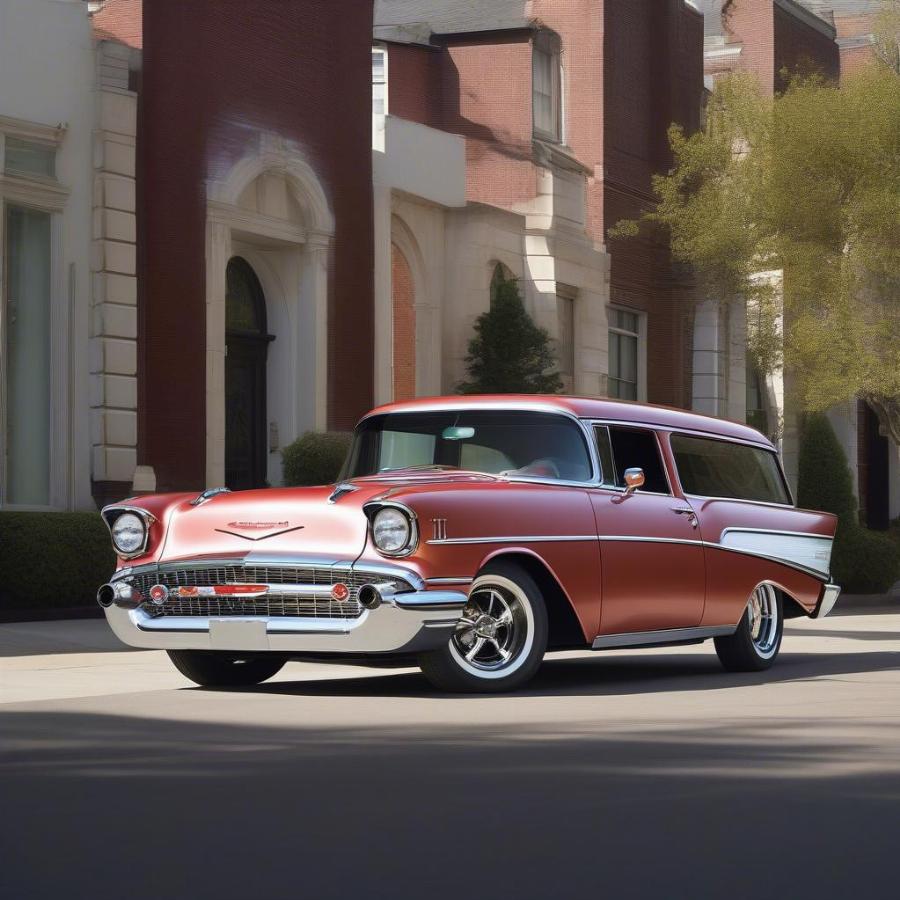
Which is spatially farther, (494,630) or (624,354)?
(624,354)

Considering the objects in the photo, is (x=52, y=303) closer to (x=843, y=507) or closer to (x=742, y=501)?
(x=742, y=501)

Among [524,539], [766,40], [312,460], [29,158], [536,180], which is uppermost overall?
[766,40]

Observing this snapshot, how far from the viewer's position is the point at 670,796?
684cm

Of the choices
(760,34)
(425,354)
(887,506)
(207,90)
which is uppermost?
(760,34)

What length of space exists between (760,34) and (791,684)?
30.8 metres

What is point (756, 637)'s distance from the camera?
1312cm

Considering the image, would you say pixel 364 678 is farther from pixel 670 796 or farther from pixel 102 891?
pixel 102 891

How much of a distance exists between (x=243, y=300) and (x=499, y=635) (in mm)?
14949

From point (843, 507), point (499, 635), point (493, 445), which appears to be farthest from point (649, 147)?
point (499, 635)

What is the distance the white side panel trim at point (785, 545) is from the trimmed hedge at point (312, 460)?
998 centimetres

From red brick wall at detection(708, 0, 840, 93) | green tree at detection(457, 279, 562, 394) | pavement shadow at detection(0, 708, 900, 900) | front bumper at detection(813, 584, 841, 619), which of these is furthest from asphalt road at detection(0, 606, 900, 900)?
red brick wall at detection(708, 0, 840, 93)

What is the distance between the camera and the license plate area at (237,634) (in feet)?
33.8

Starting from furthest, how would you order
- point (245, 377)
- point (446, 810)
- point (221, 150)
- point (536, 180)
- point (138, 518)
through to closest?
point (536, 180), point (245, 377), point (221, 150), point (138, 518), point (446, 810)

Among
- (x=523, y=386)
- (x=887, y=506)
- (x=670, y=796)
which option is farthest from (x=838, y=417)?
(x=670, y=796)
